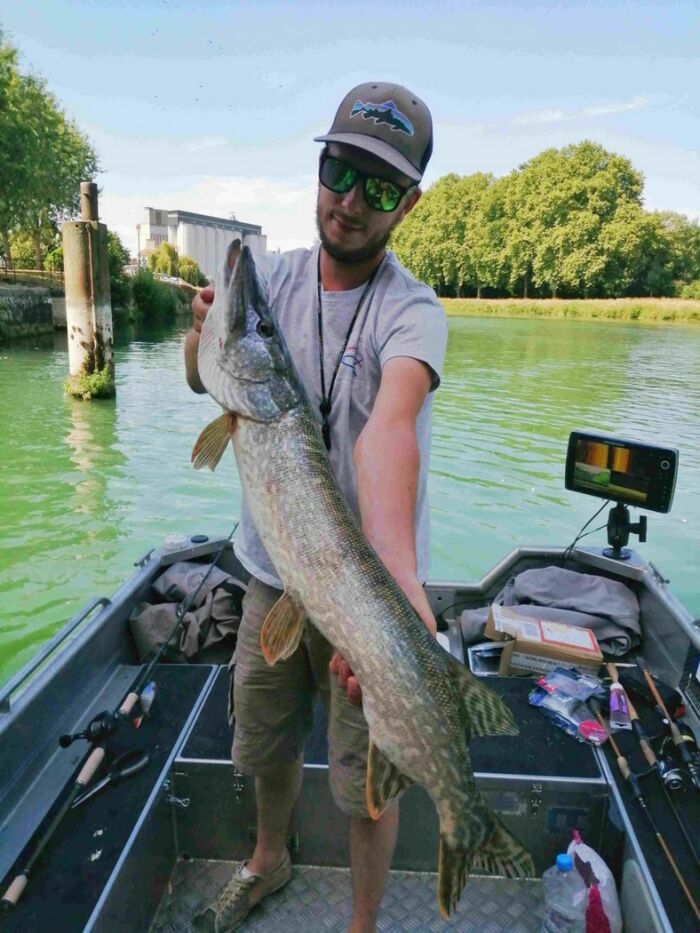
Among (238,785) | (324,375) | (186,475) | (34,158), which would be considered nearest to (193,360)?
(324,375)

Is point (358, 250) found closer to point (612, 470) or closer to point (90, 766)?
point (90, 766)

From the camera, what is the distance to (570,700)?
360cm

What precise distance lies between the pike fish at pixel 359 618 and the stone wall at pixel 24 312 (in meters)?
32.5

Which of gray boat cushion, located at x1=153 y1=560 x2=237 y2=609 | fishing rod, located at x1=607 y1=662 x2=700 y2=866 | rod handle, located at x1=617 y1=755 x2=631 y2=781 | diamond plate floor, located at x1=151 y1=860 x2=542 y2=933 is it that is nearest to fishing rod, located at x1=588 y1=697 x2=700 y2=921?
rod handle, located at x1=617 y1=755 x2=631 y2=781

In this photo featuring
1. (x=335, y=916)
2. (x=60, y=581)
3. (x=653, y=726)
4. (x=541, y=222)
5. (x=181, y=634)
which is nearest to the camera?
(x=335, y=916)

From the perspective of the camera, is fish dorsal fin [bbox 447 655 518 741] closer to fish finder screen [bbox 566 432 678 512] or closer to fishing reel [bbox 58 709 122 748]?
fishing reel [bbox 58 709 122 748]

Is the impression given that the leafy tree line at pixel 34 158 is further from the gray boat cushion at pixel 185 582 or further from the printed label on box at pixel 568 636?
the printed label on box at pixel 568 636

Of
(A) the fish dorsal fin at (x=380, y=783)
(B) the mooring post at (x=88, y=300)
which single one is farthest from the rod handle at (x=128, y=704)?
(B) the mooring post at (x=88, y=300)

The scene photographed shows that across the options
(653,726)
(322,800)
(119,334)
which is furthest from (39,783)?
(119,334)

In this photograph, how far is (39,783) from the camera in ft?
10.2

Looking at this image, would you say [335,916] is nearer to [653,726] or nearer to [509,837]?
[509,837]

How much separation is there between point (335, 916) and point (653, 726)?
190cm

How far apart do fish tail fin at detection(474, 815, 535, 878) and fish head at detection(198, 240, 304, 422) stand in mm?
1423

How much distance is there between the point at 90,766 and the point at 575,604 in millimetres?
3234
